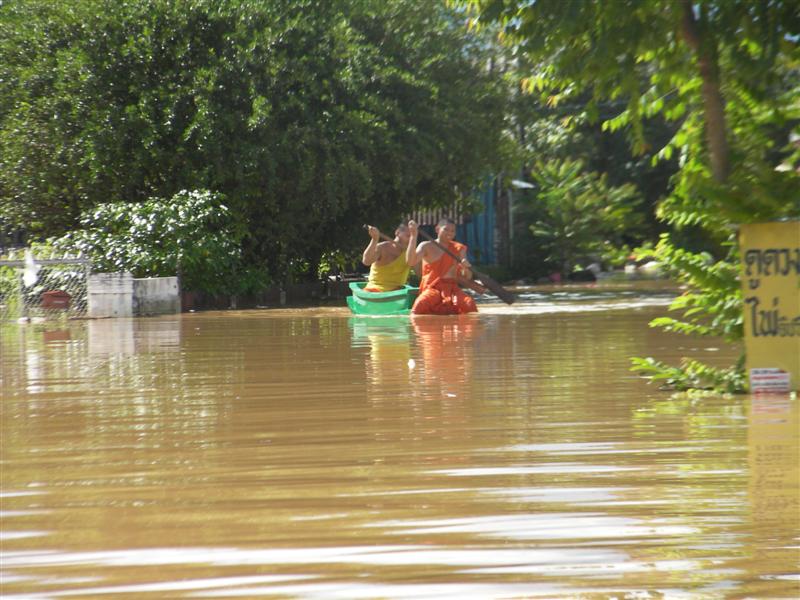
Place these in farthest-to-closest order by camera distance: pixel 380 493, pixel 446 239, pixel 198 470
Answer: pixel 446 239 < pixel 198 470 < pixel 380 493

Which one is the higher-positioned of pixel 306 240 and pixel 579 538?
pixel 306 240

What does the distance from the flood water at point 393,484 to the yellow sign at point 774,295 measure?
0.28 meters

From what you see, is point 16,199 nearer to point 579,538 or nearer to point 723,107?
point 723,107

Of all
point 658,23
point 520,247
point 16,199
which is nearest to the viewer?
point 658,23

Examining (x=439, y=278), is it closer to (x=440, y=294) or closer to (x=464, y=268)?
(x=440, y=294)

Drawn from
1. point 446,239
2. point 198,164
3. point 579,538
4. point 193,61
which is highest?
point 193,61

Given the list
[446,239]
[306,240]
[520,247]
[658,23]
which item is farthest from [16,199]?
[658,23]

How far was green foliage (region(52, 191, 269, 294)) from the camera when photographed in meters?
23.6

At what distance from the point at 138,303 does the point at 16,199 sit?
253 inches

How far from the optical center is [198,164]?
25.6m

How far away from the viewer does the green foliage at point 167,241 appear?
23562 millimetres

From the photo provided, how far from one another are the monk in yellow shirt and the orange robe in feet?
3.41

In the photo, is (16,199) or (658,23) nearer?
(658,23)

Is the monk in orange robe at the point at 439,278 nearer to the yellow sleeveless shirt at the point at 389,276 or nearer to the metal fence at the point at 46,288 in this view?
the yellow sleeveless shirt at the point at 389,276
